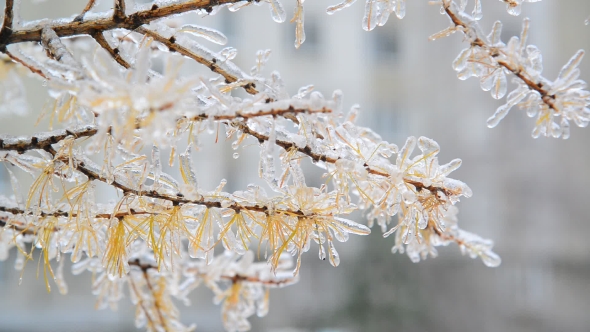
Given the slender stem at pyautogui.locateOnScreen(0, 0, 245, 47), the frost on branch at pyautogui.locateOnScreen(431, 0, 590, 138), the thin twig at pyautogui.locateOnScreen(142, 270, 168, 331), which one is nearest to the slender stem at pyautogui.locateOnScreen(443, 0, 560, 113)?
the frost on branch at pyautogui.locateOnScreen(431, 0, 590, 138)

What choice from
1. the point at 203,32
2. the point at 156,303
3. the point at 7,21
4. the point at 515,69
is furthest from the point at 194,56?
the point at 156,303

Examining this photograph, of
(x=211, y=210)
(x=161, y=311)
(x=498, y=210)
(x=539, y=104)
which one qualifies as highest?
(x=498, y=210)

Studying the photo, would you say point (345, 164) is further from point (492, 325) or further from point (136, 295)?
point (492, 325)

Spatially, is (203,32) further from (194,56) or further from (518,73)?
(518,73)

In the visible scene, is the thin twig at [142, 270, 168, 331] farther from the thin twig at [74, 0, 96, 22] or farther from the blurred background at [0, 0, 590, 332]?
the blurred background at [0, 0, 590, 332]

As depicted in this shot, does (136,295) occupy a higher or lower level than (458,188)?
lower

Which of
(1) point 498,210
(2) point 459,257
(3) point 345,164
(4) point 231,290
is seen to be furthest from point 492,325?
(3) point 345,164

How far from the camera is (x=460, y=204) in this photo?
182 inches

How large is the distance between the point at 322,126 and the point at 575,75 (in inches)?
Result: 9.1

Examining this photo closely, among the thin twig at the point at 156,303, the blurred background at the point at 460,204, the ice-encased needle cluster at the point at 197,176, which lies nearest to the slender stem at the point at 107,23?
the ice-encased needle cluster at the point at 197,176

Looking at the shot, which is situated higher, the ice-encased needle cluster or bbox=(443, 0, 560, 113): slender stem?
bbox=(443, 0, 560, 113): slender stem

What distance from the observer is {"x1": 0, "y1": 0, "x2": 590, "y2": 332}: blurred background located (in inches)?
170

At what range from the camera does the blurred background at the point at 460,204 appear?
4320mm

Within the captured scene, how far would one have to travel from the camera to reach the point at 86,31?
0.40m
